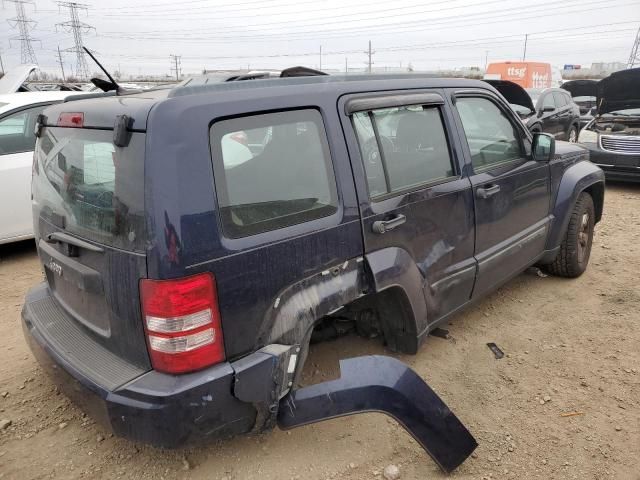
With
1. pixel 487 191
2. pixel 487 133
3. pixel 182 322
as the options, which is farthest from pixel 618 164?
pixel 182 322

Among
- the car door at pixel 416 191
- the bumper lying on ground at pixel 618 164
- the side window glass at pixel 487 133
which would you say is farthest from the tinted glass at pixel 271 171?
the bumper lying on ground at pixel 618 164

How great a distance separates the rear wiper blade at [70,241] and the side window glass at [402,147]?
4.10 feet

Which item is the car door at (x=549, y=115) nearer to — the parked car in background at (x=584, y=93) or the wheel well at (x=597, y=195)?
the parked car in background at (x=584, y=93)

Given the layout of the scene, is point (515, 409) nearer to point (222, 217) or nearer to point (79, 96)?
point (222, 217)

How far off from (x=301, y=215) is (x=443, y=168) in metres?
1.13

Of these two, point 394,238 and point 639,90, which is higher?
point 639,90

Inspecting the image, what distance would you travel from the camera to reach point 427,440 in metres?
2.18

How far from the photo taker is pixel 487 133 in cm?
333

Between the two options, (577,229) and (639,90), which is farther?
(639,90)

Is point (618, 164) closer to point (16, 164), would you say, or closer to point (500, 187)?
point (500, 187)

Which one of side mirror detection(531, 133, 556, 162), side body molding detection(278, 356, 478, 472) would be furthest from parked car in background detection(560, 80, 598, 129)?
side body molding detection(278, 356, 478, 472)

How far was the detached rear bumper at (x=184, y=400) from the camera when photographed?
1.82 meters

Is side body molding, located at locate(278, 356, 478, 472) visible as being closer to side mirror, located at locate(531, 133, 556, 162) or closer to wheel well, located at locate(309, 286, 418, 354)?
wheel well, located at locate(309, 286, 418, 354)

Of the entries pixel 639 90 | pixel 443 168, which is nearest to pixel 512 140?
pixel 443 168
